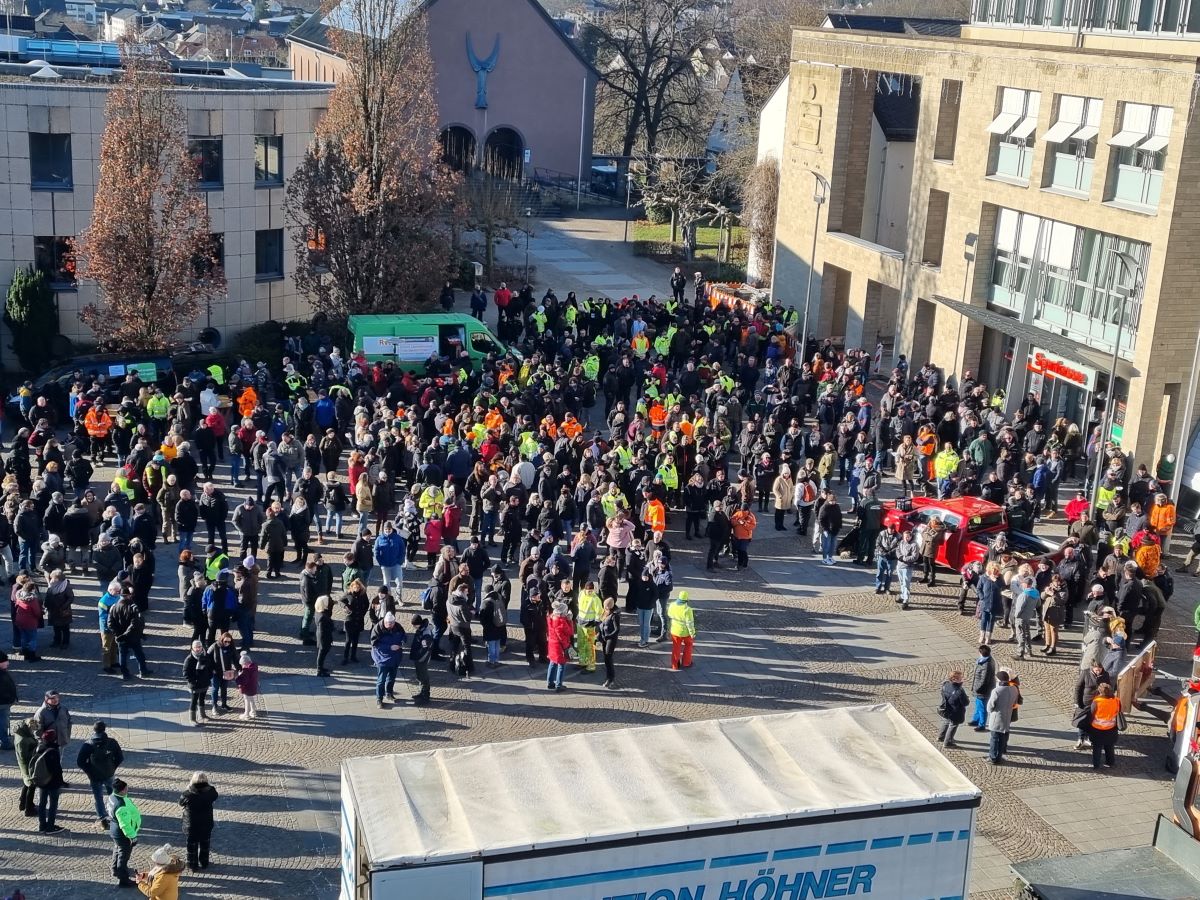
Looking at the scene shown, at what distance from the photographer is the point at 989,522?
23.3 meters

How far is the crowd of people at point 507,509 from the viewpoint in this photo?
60.9 ft

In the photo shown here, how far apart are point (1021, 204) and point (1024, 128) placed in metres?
1.75

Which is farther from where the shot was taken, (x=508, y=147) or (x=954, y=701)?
(x=508, y=147)

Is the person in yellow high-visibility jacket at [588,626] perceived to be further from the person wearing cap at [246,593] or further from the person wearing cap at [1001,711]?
the person wearing cap at [1001,711]

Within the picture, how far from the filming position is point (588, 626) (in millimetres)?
19172

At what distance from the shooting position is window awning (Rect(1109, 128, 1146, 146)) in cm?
2808

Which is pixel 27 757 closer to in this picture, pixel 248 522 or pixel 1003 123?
pixel 248 522

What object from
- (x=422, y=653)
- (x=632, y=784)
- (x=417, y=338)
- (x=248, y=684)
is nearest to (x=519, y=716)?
(x=422, y=653)

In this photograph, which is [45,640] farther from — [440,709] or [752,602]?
[752,602]

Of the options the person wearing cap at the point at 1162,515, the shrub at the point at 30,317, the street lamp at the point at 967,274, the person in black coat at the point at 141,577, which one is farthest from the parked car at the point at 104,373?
the person wearing cap at the point at 1162,515

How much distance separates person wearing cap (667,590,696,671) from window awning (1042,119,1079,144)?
54.3 ft

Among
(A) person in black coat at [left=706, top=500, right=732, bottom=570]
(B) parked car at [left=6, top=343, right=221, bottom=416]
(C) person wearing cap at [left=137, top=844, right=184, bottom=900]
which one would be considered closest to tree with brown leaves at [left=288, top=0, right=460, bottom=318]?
(B) parked car at [left=6, top=343, right=221, bottom=416]

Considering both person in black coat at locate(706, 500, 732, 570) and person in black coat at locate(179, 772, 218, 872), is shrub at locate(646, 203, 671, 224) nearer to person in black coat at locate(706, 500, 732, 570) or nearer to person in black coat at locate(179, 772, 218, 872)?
person in black coat at locate(706, 500, 732, 570)

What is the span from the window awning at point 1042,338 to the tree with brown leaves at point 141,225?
18371 millimetres
